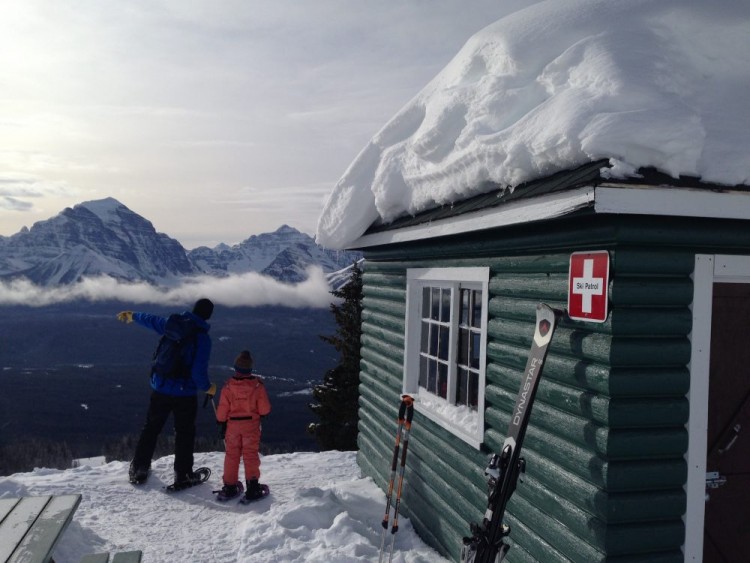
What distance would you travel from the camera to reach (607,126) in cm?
326

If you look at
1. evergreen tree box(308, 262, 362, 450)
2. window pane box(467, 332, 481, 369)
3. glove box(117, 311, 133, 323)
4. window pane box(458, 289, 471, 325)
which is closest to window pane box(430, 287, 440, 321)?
window pane box(458, 289, 471, 325)

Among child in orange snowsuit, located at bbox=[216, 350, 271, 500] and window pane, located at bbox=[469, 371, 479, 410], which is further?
child in orange snowsuit, located at bbox=[216, 350, 271, 500]

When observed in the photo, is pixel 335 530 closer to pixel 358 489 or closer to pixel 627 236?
pixel 358 489

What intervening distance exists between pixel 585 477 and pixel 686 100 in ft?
7.57

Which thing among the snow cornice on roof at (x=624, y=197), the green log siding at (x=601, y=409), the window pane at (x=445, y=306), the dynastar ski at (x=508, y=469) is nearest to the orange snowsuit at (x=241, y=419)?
the window pane at (x=445, y=306)

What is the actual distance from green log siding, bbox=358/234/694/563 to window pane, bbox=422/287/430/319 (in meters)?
1.74

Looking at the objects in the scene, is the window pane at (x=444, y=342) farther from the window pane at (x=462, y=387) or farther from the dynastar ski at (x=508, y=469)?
the dynastar ski at (x=508, y=469)

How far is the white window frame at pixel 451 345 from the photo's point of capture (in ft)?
16.2

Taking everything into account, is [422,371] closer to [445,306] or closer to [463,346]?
[445,306]

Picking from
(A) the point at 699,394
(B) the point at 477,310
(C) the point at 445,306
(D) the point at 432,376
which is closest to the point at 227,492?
A: (D) the point at 432,376

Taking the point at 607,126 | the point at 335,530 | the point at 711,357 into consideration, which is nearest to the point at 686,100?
the point at 607,126

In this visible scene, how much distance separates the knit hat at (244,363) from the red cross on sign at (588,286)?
434 cm

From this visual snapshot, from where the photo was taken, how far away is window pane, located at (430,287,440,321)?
20.8 feet

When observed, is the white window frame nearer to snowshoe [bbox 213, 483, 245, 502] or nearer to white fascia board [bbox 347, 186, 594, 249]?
white fascia board [bbox 347, 186, 594, 249]
